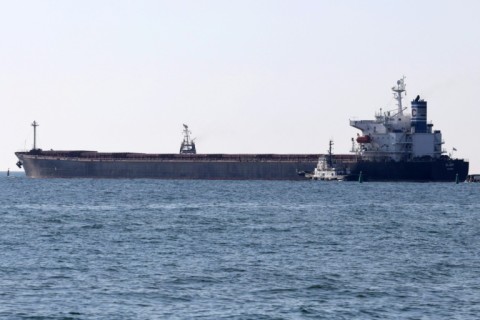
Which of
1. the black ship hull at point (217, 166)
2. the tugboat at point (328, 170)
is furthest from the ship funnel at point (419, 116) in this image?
the tugboat at point (328, 170)

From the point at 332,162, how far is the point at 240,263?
294 ft

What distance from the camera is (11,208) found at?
74.5 metres

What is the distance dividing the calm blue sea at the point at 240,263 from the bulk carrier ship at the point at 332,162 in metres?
48.9

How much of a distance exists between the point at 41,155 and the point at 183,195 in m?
56.9

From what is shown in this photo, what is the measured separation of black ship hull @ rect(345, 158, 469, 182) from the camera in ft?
392

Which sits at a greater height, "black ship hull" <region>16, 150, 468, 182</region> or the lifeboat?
the lifeboat

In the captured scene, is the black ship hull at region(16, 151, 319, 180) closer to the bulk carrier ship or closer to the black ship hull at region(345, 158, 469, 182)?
the bulk carrier ship

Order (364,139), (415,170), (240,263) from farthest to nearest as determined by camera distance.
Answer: (364,139) → (415,170) → (240,263)

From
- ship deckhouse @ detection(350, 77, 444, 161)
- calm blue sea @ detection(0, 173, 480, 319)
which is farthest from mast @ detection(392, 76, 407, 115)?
calm blue sea @ detection(0, 173, 480, 319)

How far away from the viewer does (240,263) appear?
3809cm

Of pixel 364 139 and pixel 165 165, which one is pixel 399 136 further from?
pixel 165 165

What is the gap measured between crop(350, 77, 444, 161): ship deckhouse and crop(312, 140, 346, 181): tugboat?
3004 mm

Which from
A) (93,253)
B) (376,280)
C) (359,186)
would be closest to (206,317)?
(376,280)

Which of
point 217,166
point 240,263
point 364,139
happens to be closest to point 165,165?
point 217,166
